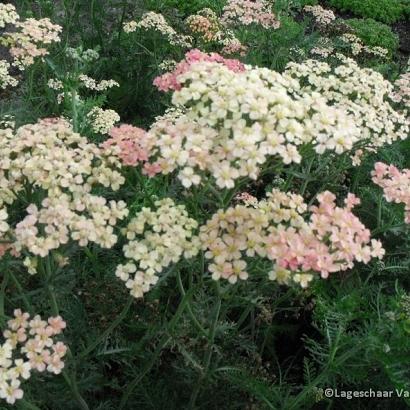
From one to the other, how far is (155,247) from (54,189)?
1.25 ft

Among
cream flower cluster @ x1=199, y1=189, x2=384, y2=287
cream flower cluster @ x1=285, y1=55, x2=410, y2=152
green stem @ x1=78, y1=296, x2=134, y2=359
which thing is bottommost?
green stem @ x1=78, y1=296, x2=134, y2=359

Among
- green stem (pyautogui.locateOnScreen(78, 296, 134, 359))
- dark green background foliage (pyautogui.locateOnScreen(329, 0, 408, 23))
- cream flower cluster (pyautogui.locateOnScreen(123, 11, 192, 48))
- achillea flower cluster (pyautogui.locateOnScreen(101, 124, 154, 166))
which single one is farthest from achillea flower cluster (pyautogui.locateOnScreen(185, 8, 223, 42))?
dark green background foliage (pyautogui.locateOnScreen(329, 0, 408, 23))

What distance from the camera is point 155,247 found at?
6.35 feet

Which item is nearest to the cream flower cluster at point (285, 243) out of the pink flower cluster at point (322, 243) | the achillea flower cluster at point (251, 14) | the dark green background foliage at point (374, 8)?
the pink flower cluster at point (322, 243)

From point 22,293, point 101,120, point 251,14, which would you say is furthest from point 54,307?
point 251,14

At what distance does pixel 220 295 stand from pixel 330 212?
50 cm

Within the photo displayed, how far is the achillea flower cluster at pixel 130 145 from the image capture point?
200cm

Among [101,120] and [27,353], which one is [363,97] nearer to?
[101,120]

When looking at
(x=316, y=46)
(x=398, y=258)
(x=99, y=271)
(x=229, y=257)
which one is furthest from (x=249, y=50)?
(x=229, y=257)

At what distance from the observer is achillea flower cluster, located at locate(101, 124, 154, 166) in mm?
2004

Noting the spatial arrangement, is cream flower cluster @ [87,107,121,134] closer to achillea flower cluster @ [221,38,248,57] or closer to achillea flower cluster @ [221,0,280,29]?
achillea flower cluster @ [221,38,248,57]

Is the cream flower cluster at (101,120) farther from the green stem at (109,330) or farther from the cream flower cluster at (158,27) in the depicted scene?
the green stem at (109,330)

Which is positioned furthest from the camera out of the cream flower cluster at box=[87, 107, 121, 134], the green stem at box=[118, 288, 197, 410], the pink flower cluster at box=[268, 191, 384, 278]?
the cream flower cluster at box=[87, 107, 121, 134]

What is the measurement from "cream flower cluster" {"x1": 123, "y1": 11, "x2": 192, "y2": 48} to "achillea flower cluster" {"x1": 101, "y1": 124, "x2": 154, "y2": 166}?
7.49ft
